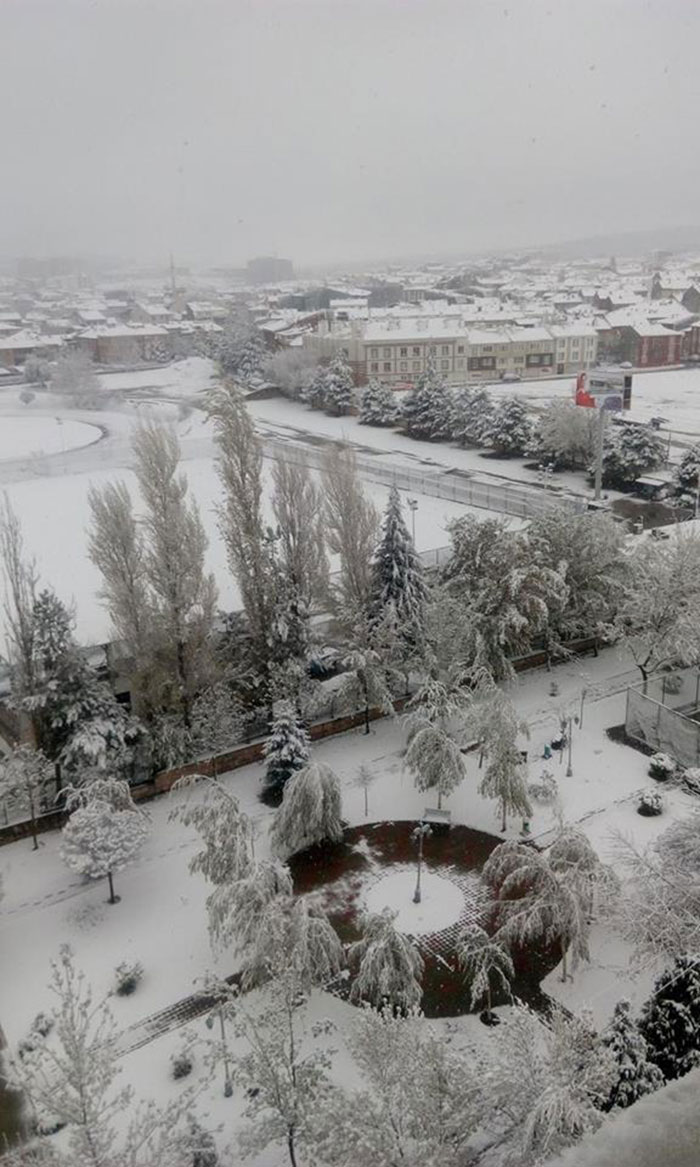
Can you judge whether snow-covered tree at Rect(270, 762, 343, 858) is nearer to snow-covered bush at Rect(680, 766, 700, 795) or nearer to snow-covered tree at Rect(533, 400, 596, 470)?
snow-covered bush at Rect(680, 766, 700, 795)

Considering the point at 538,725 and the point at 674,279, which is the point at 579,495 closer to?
the point at 538,725

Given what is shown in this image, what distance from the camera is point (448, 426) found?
43.6 meters

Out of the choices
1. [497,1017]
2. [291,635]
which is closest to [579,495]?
Result: [291,635]

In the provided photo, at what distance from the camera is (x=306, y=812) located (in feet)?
44.3

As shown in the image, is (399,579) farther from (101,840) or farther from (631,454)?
(631,454)

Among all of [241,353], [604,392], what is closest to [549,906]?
[604,392]

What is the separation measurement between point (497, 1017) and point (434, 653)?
8.16 metres

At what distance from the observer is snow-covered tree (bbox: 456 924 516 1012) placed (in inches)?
410

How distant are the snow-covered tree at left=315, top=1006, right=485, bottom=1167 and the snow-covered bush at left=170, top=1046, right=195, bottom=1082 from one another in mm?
3184

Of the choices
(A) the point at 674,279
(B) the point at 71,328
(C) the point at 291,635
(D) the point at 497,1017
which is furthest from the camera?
(A) the point at 674,279

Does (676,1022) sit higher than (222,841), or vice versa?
(222,841)

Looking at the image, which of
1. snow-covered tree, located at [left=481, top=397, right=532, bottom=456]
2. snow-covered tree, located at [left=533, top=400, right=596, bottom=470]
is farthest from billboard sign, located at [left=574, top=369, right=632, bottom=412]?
snow-covered tree, located at [left=481, top=397, right=532, bottom=456]

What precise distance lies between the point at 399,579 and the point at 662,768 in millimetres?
6309

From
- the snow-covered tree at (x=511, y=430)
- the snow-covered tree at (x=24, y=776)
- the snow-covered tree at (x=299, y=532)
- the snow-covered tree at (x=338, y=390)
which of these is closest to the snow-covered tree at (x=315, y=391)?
the snow-covered tree at (x=338, y=390)
